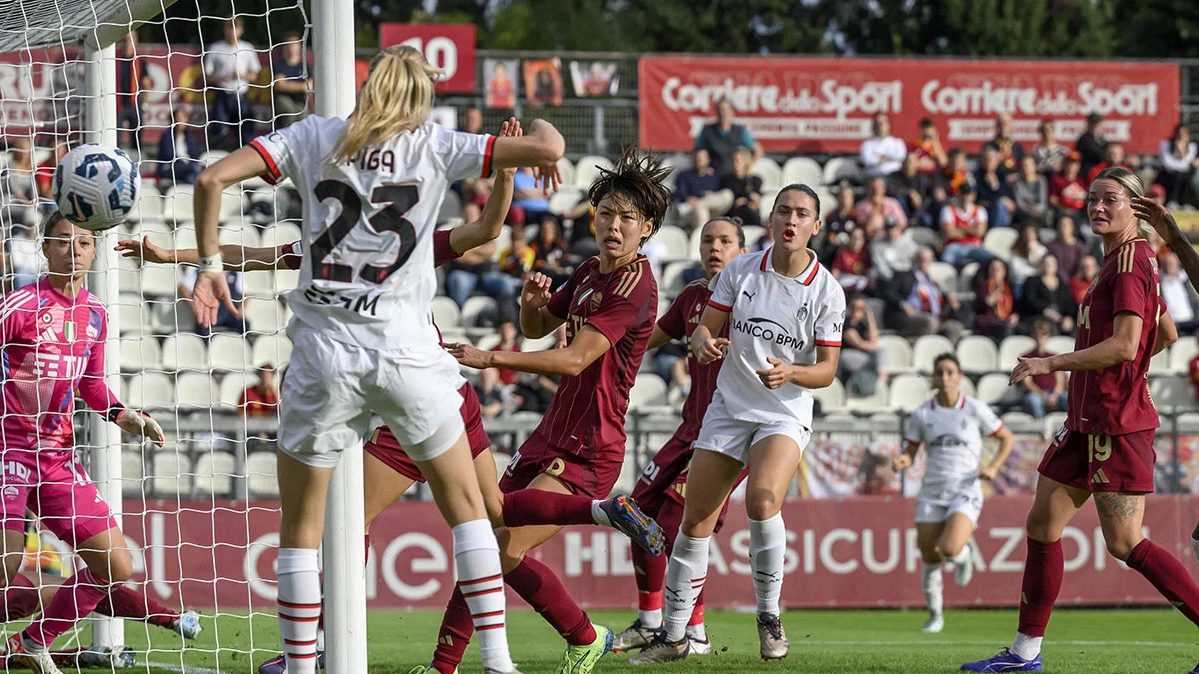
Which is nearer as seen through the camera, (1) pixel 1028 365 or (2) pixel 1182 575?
(1) pixel 1028 365

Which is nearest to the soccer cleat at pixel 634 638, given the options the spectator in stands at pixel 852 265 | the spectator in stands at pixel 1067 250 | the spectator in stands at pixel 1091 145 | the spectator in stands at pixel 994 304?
the spectator in stands at pixel 852 265

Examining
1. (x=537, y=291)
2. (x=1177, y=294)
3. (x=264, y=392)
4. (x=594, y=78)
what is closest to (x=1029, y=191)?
(x=1177, y=294)

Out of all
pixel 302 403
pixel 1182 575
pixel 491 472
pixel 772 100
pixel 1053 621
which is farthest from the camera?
pixel 772 100

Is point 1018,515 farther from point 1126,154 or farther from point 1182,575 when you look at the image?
point 1126,154

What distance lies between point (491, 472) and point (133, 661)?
278 centimetres

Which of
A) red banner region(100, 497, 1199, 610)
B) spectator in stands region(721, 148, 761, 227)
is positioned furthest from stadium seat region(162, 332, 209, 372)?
spectator in stands region(721, 148, 761, 227)

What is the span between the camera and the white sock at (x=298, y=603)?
5246 mm

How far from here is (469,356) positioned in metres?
5.80

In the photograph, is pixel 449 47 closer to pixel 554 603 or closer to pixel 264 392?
pixel 264 392

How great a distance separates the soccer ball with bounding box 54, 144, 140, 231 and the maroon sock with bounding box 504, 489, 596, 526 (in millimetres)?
2014

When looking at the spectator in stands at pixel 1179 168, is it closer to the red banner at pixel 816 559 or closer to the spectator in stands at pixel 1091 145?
the spectator in stands at pixel 1091 145

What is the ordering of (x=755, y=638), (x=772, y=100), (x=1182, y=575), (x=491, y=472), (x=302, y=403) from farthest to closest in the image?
(x=772, y=100) → (x=755, y=638) → (x=1182, y=575) → (x=491, y=472) → (x=302, y=403)

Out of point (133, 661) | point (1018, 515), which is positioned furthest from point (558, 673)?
point (1018, 515)

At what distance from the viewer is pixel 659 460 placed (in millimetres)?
8273
